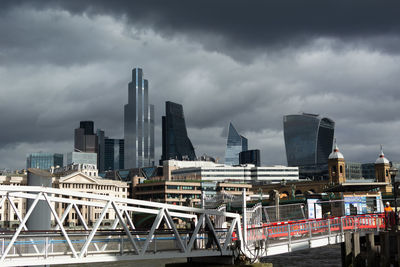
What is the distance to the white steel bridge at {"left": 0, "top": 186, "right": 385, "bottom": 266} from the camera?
91.5 ft

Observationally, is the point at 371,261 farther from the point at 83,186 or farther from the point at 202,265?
the point at 83,186

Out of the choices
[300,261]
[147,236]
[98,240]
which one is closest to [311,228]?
[147,236]

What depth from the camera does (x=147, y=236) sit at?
3016 centimetres

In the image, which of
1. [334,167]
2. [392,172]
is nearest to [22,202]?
[334,167]

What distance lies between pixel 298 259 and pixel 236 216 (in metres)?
32.4

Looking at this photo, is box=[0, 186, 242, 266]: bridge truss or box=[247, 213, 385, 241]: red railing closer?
box=[0, 186, 242, 266]: bridge truss

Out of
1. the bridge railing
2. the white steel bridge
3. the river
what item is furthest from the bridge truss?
the river

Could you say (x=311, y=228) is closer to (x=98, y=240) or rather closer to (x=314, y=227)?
(x=314, y=227)

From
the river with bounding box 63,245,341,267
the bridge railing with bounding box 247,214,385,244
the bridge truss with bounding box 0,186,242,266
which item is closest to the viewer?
the bridge truss with bounding box 0,186,242,266

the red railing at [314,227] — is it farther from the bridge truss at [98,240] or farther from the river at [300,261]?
the river at [300,261]

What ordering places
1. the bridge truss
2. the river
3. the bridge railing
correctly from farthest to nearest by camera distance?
the river, the bridge railing, the bridge truss

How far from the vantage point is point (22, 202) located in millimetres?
187125

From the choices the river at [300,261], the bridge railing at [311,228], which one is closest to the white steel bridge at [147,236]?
the bridge railing at [311,228]

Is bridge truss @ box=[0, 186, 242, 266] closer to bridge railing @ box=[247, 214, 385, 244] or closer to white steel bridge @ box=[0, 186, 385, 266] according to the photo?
white steel bridge @ box=[0, 186, 385, 266]
